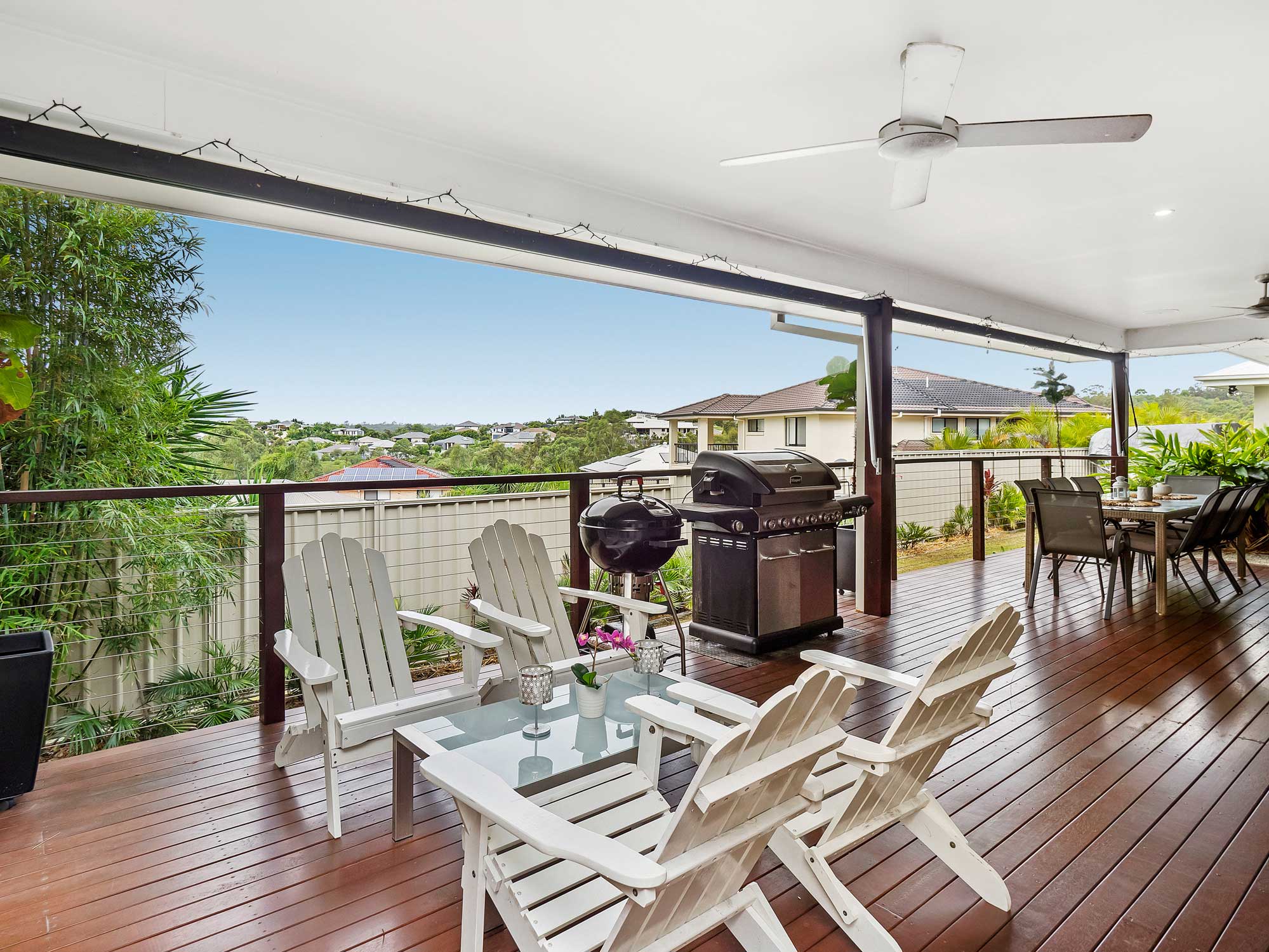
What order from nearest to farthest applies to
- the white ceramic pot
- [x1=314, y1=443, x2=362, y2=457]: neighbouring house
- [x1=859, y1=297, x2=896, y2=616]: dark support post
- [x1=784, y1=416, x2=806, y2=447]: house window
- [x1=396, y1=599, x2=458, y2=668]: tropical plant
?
the white ceramic pot < [x1=396, y1=599, x2=458, y2=668]: tropical plant < [x1=859, y1=297, x2=896, y2=616]: dark support post < [x1=314, y1=443, x2=362, y2=457]: neighbouring house < [x1=784, y1=416, x2=806, y2=447]: house window

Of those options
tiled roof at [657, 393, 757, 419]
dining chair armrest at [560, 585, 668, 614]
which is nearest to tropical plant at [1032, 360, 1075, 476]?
tiled roof at [657, 393, 757, 419]

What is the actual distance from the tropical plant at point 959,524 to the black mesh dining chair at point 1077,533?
2.87 m

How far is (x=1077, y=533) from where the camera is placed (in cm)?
521

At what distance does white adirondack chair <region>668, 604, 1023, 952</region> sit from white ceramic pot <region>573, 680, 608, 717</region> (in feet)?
1.33

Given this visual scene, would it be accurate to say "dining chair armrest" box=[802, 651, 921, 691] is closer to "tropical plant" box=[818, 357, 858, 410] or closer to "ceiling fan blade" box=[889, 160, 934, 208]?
"ceiling fan blade" box=[889, 160, 934, 208]

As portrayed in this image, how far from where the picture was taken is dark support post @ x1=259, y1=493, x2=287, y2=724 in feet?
10.3

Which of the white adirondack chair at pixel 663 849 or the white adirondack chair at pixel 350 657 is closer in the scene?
the white adirondack chair at pixel 663 849

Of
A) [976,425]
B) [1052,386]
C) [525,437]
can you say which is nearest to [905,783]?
[1052,386]

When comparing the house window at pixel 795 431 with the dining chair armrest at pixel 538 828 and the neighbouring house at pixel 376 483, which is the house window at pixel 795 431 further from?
the dining chair armrest at pixel 538 828

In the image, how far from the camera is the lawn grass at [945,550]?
7801 mm

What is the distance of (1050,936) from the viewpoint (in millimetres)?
1805

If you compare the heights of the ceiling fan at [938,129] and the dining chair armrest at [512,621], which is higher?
the ceiling fan at [938,129]

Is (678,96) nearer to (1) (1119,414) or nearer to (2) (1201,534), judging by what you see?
(2) (1201,534)

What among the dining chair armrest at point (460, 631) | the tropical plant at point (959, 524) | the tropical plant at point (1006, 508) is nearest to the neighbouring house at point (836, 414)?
the tropical plant at point (959, 524)
